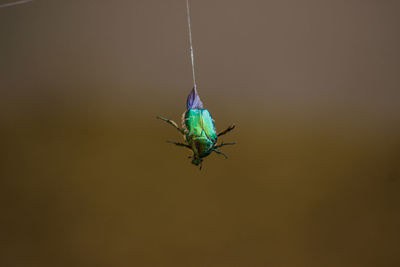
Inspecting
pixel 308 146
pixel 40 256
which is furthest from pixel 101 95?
pixel 308 146

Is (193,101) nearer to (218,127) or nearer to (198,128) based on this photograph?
(198,128)

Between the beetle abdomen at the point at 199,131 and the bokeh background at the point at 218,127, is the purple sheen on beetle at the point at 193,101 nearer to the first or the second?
the beetle abdomen at the point at 199,131

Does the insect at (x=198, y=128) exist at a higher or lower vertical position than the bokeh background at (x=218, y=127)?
lower

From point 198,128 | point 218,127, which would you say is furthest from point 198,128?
point 218,127

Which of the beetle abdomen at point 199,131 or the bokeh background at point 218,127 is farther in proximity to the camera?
the bokeh background at point 218,127

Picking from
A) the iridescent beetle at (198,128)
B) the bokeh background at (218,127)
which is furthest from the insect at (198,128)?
the bokeh background at (218,127)

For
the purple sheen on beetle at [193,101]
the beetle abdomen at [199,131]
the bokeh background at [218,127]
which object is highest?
the bokeh background at [218,127]

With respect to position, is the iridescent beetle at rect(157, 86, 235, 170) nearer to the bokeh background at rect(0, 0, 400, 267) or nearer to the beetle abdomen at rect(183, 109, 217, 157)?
the beetle abdomen at rect(183, 109, 217, 157)

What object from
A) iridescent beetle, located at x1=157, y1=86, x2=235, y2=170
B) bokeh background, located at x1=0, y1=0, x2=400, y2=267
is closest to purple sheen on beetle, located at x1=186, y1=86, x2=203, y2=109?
iridescent beetle, located at x1=157, y1=86, x2=235, y2=170
